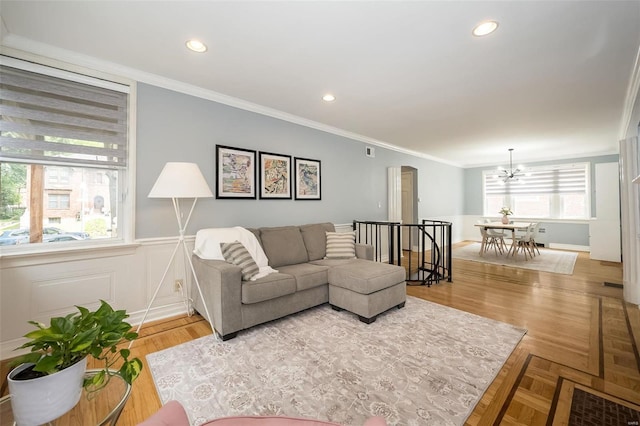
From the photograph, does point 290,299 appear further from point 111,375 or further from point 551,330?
point 551,330

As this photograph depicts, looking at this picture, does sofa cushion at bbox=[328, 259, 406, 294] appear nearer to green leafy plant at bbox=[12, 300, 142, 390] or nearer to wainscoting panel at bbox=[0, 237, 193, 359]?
wainscoting panel at bbox=[0, 237, 193, 359]

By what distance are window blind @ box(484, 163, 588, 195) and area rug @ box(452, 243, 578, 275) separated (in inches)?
69.0

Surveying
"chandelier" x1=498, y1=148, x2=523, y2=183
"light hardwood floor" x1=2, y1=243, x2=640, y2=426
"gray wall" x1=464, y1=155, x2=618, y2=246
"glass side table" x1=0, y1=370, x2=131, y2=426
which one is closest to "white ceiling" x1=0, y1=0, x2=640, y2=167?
"glass side table" x1=0, y1=370, x2=131, y2=426

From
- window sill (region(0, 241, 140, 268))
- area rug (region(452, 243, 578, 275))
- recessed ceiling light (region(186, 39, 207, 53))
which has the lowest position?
area rug (region(452, 243, 578, 275))

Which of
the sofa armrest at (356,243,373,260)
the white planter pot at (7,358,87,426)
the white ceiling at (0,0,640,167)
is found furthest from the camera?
the sofa armrest at (356,243,373,260)

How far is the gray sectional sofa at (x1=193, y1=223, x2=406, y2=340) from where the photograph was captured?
2.37 meters

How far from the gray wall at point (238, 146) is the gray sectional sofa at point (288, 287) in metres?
0.49

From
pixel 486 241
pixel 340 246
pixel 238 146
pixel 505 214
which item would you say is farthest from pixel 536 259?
pixel 238 146

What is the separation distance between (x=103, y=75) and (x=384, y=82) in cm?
279

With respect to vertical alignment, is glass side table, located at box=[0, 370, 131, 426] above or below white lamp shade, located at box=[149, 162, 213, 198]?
below

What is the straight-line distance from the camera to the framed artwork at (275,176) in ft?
11.9

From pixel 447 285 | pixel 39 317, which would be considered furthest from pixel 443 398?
pixel 39 317

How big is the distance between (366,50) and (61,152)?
2.83 m

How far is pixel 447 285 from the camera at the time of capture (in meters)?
3.98
